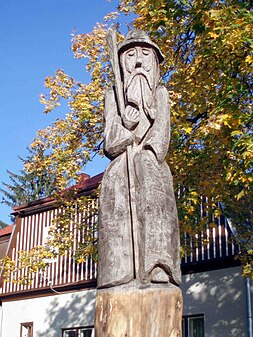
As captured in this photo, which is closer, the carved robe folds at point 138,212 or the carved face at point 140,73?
the carved robe folds at point 138,212

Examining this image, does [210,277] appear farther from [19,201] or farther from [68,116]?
[19,201]

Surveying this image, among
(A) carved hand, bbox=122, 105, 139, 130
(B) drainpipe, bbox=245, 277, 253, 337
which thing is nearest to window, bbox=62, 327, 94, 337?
(B) drainpipe, bbox=245, 277, 253, 337

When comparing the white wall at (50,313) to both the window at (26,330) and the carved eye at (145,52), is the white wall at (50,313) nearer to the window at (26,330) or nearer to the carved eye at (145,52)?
the window at (26,330)

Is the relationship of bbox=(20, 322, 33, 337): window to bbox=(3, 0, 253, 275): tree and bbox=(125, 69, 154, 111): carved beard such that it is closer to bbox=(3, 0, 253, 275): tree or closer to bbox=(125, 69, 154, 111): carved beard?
bbox=(3, 0, 253, 275): tree

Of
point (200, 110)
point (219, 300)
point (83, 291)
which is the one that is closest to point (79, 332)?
point (83, 291)

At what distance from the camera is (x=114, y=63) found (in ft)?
23.8

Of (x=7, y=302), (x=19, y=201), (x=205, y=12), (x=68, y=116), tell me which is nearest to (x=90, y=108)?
(x=68, y=116)

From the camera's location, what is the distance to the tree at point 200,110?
1137 centimetres

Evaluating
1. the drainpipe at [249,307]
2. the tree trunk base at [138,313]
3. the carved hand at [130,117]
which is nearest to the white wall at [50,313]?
the drainpipe at [249,307]

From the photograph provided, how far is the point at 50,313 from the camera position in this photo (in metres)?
24.9

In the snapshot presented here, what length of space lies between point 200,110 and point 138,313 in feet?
23.4

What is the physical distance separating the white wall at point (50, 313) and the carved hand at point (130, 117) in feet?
55.6

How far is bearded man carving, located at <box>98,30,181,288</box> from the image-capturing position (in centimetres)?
614

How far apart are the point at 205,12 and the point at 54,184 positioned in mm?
6328
